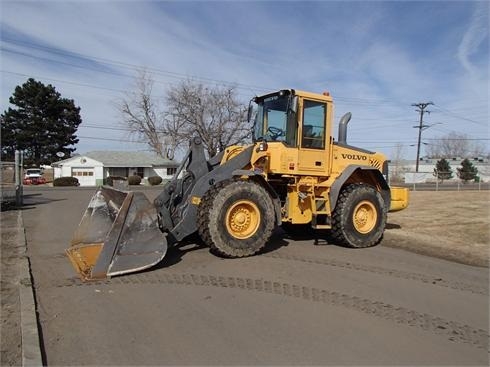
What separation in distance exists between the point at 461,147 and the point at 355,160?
414 ft

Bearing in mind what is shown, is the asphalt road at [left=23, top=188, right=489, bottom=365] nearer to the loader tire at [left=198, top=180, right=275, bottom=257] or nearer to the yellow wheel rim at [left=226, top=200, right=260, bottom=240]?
the loader tire at [left=198, top=180, right=275, bottom=257]

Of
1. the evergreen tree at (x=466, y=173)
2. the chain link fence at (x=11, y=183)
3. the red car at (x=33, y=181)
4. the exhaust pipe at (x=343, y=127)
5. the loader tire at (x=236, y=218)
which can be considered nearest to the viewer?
the loader tire at (x=236, y=218)

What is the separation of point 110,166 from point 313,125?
54.6 m

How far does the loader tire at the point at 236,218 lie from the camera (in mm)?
7551

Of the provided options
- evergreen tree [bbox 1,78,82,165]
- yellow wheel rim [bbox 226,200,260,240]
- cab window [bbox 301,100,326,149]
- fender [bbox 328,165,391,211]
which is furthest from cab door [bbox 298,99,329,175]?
evergreen tree [bbox 1,78,82,165]

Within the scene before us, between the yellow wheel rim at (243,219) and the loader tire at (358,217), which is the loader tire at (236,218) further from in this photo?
the loader tire at (358,217)

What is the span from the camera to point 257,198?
26.2 ft

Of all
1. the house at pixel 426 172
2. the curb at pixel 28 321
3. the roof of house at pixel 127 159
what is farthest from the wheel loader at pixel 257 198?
the house at pixel 426 172

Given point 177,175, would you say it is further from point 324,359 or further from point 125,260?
point 324,359

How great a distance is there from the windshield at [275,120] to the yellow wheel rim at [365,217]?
6.86 ft

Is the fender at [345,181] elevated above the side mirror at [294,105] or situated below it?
below

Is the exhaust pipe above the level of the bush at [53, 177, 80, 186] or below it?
above

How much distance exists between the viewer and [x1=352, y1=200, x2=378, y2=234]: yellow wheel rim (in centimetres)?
953

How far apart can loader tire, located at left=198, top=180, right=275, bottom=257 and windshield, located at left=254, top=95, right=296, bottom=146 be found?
1418 mm
